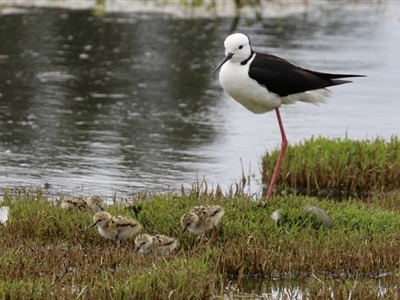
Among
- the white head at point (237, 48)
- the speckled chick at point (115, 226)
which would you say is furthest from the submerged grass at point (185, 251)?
the white head at point (237, 48)

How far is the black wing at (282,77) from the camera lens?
941 cm

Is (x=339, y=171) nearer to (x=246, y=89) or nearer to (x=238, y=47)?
(x=246, y=89)

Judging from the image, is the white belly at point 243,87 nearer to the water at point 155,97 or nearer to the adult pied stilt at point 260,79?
the adult pied stilt at point 260,79

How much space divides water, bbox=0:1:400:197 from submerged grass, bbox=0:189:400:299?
91.7 inches

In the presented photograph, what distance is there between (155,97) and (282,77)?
6307 millimetres

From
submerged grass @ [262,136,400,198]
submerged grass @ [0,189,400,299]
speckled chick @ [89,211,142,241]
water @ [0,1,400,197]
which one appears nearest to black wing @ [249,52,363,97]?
submerged grass @ [0,189,400,299]

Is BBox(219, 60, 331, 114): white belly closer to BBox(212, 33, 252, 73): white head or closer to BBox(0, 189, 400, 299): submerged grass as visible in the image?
BBox(212, 33, 252, 73): white head

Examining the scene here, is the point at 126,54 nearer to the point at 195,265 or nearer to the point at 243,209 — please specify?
the point at 243,209

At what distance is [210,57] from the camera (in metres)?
18.4

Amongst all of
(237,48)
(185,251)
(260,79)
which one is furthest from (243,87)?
(185,251)

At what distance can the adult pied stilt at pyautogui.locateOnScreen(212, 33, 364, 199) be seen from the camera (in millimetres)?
9391

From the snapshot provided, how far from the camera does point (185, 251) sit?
750cm

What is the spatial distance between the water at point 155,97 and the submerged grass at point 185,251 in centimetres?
233

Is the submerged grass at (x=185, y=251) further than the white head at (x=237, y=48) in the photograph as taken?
No
